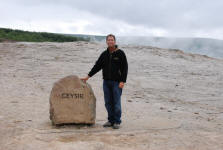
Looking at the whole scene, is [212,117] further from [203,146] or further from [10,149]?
[10,149]

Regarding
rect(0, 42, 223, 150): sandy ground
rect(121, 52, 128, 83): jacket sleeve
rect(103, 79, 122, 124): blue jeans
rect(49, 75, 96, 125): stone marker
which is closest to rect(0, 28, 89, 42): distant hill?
rect(0, 42, 223, 150): sandy ground

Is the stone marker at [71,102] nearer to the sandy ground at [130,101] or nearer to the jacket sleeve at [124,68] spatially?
the sandy ground at [130,101]

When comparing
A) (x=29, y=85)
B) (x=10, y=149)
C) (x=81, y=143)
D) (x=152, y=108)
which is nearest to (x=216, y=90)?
(x=152, y=108)

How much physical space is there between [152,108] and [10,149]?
4.20 meters

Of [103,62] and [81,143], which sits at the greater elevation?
[103,62]

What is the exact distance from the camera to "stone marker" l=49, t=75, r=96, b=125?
18.9 ft

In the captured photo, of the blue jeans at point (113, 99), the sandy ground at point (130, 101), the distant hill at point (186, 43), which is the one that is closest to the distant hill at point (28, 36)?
the distant hill at point (186, 43)

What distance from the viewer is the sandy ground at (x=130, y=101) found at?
16.5ft

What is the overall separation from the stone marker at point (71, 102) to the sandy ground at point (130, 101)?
0.57ft

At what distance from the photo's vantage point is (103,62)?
18.9 ft

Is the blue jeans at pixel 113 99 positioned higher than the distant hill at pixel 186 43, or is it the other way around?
the distant hill at pixel 186 43

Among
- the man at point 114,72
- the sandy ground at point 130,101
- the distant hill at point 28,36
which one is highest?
the distant hill at point 28,36

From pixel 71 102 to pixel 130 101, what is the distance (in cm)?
341

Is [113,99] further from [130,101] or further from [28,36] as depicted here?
[28,36]
